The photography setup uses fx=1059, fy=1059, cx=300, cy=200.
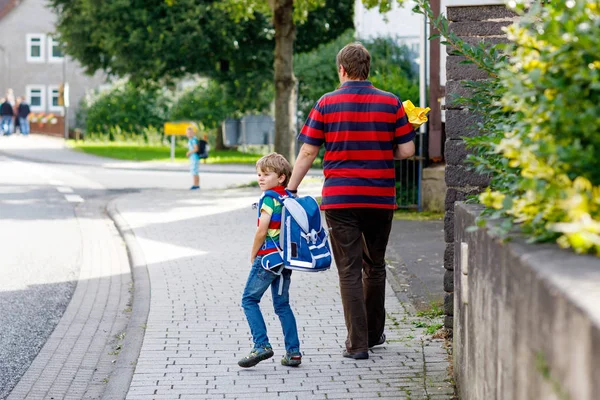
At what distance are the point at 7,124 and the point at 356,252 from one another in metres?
44.0

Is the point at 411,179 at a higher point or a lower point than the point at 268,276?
higher

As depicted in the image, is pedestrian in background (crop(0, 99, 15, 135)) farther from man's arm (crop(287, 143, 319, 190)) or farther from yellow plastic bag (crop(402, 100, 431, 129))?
man's arm (crop(287, 143, 319, 190))

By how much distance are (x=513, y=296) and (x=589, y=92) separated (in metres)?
0.69

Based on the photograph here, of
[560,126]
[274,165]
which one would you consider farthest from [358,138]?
[560,126]

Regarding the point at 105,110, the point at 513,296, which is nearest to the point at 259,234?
the point at 513,296

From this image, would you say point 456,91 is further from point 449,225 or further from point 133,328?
point 133,328

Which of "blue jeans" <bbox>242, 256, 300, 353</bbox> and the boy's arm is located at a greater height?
the boy's arm

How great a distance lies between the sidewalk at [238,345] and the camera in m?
5.56

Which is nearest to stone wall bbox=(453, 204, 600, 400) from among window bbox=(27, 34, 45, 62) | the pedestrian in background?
the pedestrian in background

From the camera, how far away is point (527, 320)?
3117 mm

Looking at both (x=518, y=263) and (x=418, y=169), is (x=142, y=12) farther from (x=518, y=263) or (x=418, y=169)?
(x=518, y=263)

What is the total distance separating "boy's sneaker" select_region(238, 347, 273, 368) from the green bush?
43468mm

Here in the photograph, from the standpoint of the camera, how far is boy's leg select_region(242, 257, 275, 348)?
19.8 ft

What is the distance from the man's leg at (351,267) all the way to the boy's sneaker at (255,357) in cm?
50
